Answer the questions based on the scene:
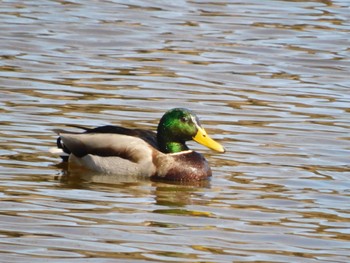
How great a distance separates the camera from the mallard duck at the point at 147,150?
520 inches

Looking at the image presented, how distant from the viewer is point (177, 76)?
17.9 metres

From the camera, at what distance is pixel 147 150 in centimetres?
1333

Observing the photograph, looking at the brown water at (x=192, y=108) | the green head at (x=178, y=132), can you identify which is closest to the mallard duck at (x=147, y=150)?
the green head at (x=178, y=132)

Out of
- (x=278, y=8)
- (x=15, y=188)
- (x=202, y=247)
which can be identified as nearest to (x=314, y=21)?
(x=278, y=8)

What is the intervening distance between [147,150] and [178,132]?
0.32 m

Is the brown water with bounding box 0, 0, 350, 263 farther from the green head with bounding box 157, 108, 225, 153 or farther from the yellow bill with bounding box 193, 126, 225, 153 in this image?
the green head with bounding box 157, 108, 225, 153

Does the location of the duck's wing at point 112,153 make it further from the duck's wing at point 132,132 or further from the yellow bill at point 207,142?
the yellow bill at point 207,142

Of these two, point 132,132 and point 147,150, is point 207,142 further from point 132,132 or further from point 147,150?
point 132,132

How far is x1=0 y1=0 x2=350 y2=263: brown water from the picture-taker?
1048 centimetres

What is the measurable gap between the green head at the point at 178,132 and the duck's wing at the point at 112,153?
0.47 feet

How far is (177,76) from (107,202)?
6.24 metres

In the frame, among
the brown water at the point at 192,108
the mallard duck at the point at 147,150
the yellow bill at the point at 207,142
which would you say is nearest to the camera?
the brown water at the point at 192,108

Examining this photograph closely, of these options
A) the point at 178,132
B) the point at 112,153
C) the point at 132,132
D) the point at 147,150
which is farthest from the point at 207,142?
the point at 112,153

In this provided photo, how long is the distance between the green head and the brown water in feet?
1.18
